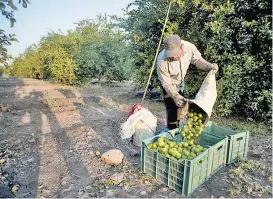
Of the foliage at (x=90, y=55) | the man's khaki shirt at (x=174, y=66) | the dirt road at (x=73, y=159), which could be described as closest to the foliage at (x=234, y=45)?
the dirt road at (x=73, y=159)

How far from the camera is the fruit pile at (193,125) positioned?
3510 millimetres

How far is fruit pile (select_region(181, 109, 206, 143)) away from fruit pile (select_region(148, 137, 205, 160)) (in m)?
0.14

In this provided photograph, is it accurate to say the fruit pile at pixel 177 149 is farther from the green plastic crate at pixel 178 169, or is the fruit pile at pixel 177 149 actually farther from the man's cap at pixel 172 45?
the man's cap at pixel 172 45

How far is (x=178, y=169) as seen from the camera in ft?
9.89

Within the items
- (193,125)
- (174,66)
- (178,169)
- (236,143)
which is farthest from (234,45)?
(178,169)

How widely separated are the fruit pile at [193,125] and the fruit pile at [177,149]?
0.45 feet

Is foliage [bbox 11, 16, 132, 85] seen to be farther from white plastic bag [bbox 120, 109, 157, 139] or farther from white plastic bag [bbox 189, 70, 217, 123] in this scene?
white plastic bag [bbox 189, 70, 217, 123]

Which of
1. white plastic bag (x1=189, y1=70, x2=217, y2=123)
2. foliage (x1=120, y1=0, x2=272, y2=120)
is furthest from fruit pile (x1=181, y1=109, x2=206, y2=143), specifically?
foliage (x1=120, y1=0, x2=272, y2=120)

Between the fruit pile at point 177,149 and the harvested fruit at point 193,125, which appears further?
the harvested fruit at point 193,125

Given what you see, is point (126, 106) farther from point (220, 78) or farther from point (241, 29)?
point (241, 29)

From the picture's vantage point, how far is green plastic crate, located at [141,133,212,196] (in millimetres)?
2920

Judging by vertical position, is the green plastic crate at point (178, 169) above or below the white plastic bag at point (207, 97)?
below

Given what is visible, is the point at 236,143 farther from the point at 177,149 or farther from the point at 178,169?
the point at 178,169

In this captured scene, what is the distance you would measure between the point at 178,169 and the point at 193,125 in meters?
0.89
